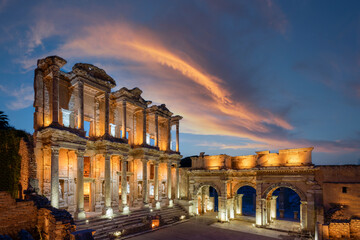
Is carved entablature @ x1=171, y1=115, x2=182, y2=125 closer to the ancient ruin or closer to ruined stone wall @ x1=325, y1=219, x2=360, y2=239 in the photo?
the ancient ruin

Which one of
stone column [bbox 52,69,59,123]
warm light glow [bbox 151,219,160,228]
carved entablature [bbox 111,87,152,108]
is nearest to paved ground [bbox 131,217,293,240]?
warm light glow [bbox 151,219,160,228]

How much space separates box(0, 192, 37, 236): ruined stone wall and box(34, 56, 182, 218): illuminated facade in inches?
119

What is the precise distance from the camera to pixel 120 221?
60.8 ft

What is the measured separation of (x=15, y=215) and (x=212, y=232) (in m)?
14.5

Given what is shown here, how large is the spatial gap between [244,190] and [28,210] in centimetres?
4502

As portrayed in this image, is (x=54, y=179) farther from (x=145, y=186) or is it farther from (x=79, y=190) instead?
(x=145, y=186)

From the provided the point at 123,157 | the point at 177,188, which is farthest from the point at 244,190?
the point at 123,157

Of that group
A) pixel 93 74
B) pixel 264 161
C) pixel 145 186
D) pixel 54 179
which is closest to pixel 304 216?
pixel 264 161

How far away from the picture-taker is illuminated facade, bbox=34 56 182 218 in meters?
16.5

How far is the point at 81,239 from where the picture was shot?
10.2m

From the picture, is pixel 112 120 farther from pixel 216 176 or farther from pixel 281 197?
pixel 281 197

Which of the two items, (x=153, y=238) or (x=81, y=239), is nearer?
(x=81, y=239)

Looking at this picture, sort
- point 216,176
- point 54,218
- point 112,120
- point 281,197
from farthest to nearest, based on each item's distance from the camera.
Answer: point 281,197 < point 216,176 < point 112,120 < point 54,218

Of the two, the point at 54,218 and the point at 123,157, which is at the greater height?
the point at 123,157
